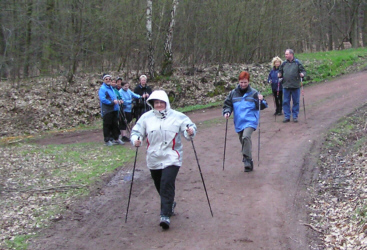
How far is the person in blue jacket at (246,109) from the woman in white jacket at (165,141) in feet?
8.67

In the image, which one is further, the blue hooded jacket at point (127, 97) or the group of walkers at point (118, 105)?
the blue hooded jacket at point (127, 97)

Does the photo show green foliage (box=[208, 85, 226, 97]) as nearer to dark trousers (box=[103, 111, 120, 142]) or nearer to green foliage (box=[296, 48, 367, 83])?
green foliage (box=[296, 48, 367, 83])

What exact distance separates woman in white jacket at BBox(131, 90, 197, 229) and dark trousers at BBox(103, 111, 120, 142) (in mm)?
6061

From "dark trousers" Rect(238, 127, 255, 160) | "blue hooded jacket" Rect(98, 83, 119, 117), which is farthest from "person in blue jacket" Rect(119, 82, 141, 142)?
"dark trousers" Rect(238, 127, 255, 160)

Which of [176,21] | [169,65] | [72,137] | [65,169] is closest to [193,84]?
[169,65]

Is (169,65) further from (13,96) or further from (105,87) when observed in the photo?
(105,87)

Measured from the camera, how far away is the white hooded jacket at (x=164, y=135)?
5.98 metres

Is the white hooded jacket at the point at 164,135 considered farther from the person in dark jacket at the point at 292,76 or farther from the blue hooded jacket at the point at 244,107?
the person in dark jacket at the point at 292,76

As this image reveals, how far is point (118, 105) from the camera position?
12.2 m

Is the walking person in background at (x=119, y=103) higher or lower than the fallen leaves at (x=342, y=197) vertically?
higher

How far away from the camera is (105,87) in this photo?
11.7 meters

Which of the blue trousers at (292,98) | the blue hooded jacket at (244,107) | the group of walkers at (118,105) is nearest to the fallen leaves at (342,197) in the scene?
the blue hooded jacket at (244,107)

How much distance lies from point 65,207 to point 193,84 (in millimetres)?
14824

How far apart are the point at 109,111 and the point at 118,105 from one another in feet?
1.19
